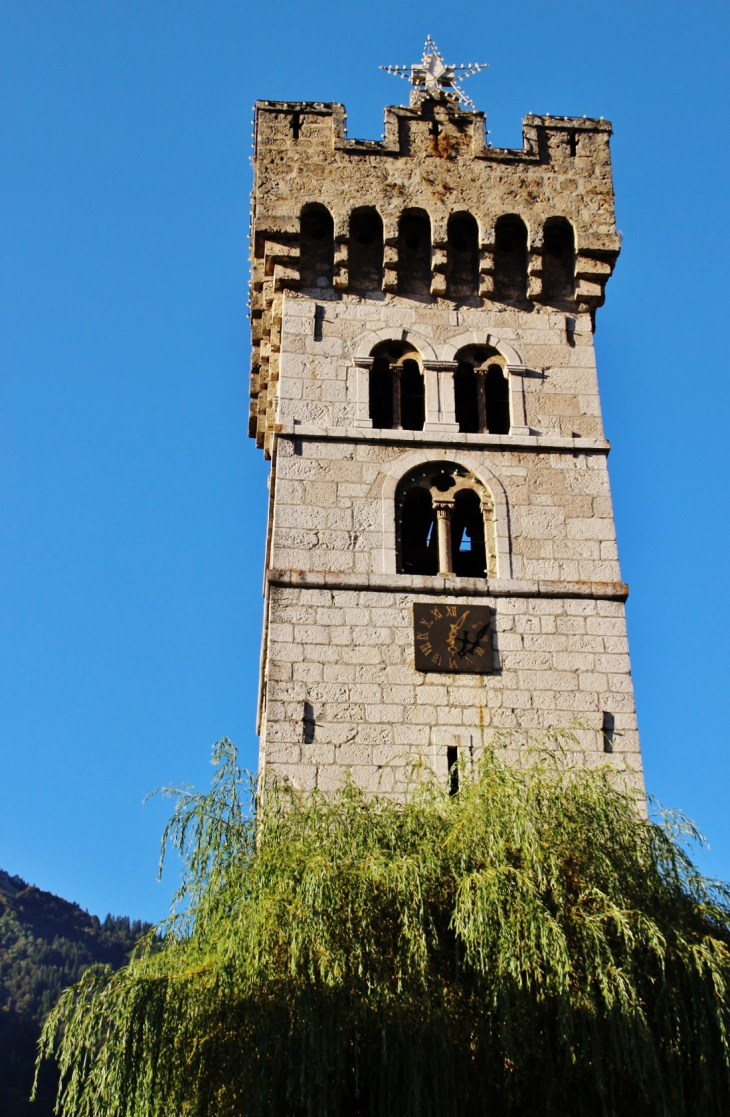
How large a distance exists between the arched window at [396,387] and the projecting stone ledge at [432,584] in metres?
2.56

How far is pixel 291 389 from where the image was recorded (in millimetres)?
18016

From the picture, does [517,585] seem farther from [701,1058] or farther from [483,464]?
[701,1058]

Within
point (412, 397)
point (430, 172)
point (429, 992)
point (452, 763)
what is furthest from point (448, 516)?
point (429, 992)

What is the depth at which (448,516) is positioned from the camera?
17.3m

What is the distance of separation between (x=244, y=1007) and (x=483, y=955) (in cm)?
174

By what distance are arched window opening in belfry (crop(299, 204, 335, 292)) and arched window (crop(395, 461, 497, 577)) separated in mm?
3286

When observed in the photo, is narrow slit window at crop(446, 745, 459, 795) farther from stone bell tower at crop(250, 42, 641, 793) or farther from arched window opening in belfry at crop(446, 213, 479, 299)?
arched window opening in belfry at crop(446, 213, 479, 299)

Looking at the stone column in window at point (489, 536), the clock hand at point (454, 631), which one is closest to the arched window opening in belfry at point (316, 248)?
the stone column in window at point (489, 536)

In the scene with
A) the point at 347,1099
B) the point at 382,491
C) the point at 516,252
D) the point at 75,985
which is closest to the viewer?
the point at 347,1099

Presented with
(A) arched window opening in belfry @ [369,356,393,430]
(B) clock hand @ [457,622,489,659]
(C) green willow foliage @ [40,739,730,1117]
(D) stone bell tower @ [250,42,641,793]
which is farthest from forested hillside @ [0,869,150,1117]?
(C) green willow foliage @ [40,739,730,1117]

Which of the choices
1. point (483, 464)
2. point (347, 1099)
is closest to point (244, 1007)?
point (347, 1099)

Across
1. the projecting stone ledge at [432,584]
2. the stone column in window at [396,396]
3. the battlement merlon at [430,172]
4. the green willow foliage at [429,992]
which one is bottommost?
the green willow foliage at [429,992]

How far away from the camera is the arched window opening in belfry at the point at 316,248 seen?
19.1 meters

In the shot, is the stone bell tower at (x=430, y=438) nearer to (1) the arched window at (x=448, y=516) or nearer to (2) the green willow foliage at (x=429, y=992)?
(1) the arched window at (x=448, y=516)
